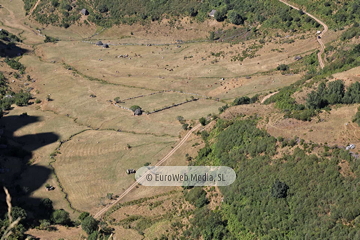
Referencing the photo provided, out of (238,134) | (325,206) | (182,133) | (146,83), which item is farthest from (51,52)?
(325,206)

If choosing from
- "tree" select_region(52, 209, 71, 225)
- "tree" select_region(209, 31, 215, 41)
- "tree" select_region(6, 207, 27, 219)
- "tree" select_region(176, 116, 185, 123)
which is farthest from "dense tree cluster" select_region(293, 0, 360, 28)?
"tree" select_region(6, 207, 27, 219)

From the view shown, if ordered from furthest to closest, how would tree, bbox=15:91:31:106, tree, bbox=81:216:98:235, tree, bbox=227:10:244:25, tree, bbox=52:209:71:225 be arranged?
tree, bbox=227:10:244:25 → tree, bbox=15:91:31:106 → tree, bbox=52:209:71:225 → tree, bbox=81:216:98:235

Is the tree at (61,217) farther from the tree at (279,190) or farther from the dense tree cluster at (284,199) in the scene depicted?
the tree at (279,190)

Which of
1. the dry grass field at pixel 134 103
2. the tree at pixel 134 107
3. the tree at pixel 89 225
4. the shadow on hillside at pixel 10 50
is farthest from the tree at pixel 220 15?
the tree at pixel 89 225

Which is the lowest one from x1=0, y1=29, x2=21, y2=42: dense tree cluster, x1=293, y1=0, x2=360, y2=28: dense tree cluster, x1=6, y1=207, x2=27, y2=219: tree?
x1=6, y1=207, x2=27, y2=219: tree

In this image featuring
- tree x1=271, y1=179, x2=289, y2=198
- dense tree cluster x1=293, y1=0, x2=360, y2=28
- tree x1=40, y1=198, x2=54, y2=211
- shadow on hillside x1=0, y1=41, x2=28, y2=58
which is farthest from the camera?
shadow on hillside x1=0, y1=41, x2=28, y2=58

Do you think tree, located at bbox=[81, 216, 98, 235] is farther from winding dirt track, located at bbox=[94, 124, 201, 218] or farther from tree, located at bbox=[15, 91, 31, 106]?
tree, located at bbox=[15, 91, 31, 106]
